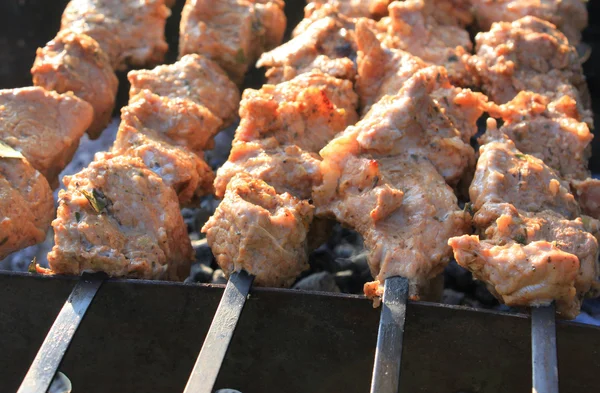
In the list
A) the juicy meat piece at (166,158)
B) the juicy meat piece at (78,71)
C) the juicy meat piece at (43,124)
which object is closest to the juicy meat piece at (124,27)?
the juicy meat piece at (78,71)

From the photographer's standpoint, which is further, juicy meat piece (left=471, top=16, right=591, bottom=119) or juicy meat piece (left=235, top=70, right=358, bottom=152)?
juicy meat piece (left=471, top=16, right=591, bottom=119)

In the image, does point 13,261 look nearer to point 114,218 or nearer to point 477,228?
point 114,218

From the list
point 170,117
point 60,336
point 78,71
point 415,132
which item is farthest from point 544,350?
point 78,71

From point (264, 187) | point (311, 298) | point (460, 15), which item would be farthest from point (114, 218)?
point (460, 15)

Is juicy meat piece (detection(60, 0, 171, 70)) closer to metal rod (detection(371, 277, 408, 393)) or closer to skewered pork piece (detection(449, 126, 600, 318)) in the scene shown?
skewered pork piece (detection(449, 126, 600, 318))

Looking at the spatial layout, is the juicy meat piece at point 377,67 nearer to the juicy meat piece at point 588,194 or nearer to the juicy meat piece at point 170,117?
the juicy meat piece at point 170,117

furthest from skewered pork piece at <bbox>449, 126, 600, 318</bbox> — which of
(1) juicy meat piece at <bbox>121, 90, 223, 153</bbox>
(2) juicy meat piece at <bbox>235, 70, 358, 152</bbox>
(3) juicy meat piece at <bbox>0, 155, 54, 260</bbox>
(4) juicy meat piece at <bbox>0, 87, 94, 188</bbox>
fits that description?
(4) juicy meat piece at <bbox>0, 87, 94, 188</bbox>
